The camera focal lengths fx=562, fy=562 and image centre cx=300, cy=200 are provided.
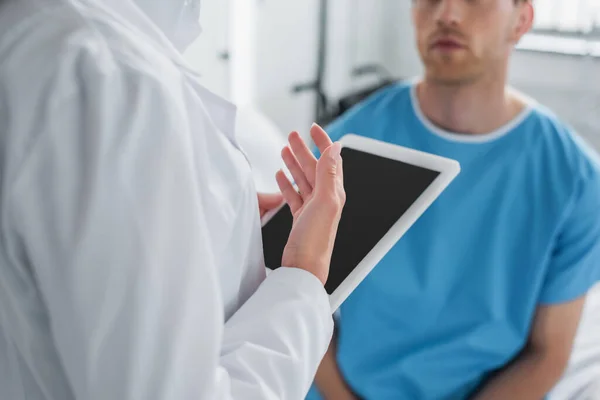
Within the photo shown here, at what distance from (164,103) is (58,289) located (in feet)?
0.42

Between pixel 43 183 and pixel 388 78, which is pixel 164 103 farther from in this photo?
pixel 388 78

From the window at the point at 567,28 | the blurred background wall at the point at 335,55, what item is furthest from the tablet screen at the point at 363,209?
the window at the point at 567,28

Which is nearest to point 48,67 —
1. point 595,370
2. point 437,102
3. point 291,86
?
point 437,102

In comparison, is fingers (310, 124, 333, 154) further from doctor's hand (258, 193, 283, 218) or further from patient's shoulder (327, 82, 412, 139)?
patient's shoulder (327, 82, 412, 139)

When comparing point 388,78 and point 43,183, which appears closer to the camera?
point 43,183

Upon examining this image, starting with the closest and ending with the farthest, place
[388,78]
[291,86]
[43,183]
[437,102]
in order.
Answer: [43,183], [437,102], [291,86], [388,78]

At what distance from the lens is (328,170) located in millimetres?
534

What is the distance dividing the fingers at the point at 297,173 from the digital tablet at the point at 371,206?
2.9 inches

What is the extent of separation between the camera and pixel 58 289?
335mm

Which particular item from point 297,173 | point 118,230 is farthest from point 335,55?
point 118,230

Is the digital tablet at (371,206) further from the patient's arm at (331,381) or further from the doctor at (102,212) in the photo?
the patient's arm at (331,381)

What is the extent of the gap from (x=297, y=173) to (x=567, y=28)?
1.87 metres

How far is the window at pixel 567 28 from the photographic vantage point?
201cm

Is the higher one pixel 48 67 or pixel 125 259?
pixel 48 67
